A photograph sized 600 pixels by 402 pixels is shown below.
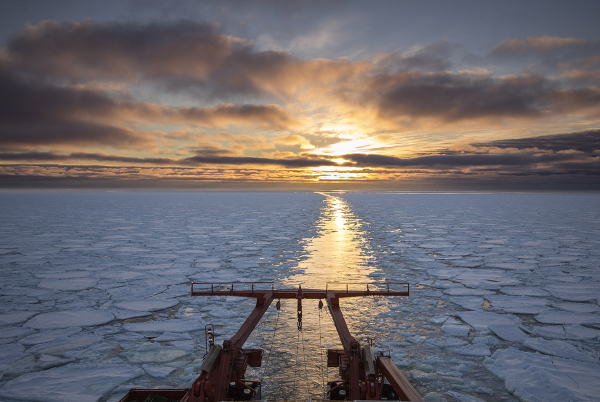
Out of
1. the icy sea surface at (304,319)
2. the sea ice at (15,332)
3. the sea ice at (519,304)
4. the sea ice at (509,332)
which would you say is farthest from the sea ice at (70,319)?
the sea ice at (519,304)

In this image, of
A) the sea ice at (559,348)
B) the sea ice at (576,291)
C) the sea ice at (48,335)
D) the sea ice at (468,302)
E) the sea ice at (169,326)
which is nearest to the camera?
the sea ice at (559,348)

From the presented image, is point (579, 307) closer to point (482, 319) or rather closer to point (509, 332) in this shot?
point (482, 319)

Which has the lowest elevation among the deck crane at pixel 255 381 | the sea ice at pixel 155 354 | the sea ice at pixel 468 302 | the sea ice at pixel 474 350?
the sea ice at pixel 468 302

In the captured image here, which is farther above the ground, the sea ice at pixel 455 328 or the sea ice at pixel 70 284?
the sea ice at pixel 455 328

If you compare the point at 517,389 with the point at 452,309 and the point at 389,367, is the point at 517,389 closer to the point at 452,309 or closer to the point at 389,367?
the point at 389,367

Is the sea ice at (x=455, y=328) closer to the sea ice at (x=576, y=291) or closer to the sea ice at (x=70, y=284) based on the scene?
the sea ice at (x=576, y=291)

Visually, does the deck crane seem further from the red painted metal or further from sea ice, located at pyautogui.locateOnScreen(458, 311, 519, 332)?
sea ice, located at pyautogui.locateOnScreen(458, 311, 519, 332)

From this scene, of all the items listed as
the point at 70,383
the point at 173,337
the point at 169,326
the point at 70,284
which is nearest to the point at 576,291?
the point at 173,337

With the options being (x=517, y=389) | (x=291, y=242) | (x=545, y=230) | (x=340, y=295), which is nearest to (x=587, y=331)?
(x=517, y=389)
